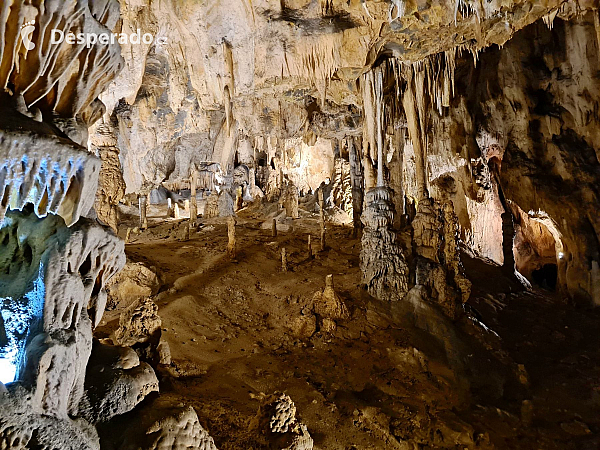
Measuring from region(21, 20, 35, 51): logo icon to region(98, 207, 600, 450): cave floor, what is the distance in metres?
3.88

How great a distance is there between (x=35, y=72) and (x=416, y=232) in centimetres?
758

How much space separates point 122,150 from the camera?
55.6ft

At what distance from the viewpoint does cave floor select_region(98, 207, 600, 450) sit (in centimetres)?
564

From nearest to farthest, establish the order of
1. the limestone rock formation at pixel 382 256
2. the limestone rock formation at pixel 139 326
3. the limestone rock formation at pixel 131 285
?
the limestone rock formation at pixel 139 326 → the limestone rock formation at pixel 382 256 → the limestone rock formation at pixel 131 285

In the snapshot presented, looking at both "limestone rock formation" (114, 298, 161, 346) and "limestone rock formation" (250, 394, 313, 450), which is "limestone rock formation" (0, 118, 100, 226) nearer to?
"limestone rock formation" (114, 298, 161, 346)

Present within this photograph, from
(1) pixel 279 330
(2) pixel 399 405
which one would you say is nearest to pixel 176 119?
(1) pixel 279 330

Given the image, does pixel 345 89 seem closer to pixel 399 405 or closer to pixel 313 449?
pixel 399 405

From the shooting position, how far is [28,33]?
3008mm

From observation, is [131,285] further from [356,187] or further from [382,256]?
[356,187]

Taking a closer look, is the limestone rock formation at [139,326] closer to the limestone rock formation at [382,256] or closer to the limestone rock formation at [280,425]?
the limestone rock formation at [280,425]

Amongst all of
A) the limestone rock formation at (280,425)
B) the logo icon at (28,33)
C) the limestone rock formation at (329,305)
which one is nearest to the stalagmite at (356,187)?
the limestone rock formation at (329,305)

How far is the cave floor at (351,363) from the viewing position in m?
5.64

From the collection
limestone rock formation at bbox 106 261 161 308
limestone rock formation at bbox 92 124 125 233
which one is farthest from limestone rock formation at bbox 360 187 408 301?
limestone rock formation at bbox 92 124 125 233

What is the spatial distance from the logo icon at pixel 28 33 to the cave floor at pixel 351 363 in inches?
153
